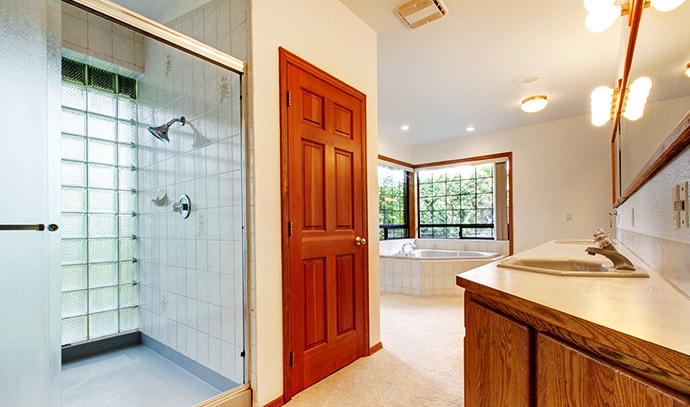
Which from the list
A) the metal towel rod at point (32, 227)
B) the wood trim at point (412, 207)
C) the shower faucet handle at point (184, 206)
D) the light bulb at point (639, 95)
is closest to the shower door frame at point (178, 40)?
the shower faucet handle at point (184, 206)

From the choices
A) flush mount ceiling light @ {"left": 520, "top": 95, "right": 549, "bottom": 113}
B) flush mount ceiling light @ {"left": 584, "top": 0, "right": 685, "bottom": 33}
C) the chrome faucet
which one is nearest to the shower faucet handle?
the chrome faucet

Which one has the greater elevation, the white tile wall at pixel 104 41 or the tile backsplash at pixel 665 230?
the white tile wall at pixel 104 41

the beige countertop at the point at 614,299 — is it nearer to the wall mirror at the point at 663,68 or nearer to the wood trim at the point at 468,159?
the wall mirror at the point at 663,68

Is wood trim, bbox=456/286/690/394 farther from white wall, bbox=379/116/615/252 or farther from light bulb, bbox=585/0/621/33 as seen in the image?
white wall, bbox=379/116/615/252

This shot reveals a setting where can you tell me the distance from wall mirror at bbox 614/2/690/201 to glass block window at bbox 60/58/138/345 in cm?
316

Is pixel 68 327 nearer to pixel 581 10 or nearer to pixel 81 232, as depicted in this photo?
pixel 81 232

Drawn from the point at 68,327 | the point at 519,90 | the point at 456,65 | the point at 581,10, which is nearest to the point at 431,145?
the point at 519,90


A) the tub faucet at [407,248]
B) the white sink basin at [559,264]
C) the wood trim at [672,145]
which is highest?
the wood trim at [672,145]

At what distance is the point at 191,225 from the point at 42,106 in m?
1.04

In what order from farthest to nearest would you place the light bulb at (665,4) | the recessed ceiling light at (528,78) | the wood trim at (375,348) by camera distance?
the recessed ceiling light at (528,78), the wood trim at (375,348), the light bulb at (665,4)

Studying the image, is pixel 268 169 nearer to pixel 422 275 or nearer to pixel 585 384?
pixel 585 384

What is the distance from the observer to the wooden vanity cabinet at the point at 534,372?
52 cm

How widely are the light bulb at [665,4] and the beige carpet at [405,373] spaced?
73.1 inches

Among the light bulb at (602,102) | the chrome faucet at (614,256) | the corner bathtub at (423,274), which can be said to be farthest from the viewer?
the corner bathtub at (423,274)
